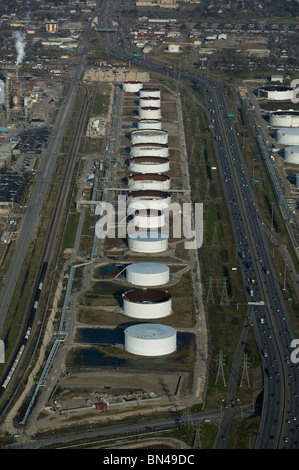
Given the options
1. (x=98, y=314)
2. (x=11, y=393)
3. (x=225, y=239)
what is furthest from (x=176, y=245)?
(x=11, y=393)

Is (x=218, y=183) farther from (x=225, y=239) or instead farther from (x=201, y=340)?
(x=201, y=340)

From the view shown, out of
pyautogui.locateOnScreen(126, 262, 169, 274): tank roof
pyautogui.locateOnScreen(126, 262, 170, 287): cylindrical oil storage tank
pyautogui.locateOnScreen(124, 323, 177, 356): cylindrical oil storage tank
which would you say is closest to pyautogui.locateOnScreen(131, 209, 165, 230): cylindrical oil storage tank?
pyautogui.locateOnScreen(126, 262, 169, 274): tank roof

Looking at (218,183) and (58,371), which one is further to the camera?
(218,183)

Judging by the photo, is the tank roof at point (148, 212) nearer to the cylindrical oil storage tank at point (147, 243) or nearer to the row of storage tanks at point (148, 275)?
the row of storage tanks at point (148, 275)

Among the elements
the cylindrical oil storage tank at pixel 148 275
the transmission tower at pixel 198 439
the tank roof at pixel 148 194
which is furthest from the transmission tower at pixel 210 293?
the transmission tower at pixel 198 439

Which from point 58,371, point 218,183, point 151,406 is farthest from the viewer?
point 218,183

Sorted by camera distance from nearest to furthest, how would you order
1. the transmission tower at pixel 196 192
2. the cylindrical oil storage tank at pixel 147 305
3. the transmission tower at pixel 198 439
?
the transmission tower at pixel 198 439, the cylindrical oil storage tank at pixel 147 305, the transmission tower at pixel 196 192

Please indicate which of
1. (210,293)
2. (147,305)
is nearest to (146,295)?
(147,305)
